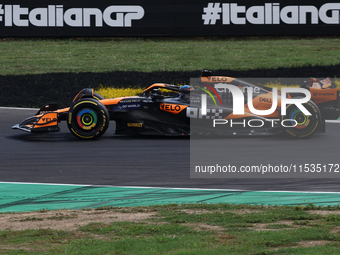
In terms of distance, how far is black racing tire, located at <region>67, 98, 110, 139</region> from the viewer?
35.6 ft

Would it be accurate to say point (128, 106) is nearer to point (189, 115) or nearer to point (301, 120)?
point (189, 115)

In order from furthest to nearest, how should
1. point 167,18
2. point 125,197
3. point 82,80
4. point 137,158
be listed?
1. point 167,18
2. point 82,80
3. point 137,158
4. point 125,197

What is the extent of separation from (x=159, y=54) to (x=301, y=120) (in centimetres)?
1170

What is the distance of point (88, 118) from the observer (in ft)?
35.9

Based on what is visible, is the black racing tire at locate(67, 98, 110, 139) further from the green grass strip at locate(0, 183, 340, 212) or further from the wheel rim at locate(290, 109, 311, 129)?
the wheel rim at locate(290, 109, 311, 129)

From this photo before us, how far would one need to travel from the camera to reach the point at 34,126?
10945 mm

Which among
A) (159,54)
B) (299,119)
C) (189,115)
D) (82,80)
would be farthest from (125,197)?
(159,54)

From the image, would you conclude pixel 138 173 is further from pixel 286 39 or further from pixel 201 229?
pixel 286 39

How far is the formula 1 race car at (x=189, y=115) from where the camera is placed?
35.7ft

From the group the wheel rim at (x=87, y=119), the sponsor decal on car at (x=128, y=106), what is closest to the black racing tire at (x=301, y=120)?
the sponsor decal on car at (x=128, y=106)

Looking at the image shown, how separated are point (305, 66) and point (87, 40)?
963cm

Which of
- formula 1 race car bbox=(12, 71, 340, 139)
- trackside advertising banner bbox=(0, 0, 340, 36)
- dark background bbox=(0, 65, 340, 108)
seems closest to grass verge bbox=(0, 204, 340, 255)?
formula 1 race car bbox=(12, 71, 340, 139)

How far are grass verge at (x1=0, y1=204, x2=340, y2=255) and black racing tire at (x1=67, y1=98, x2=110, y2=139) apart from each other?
15.6 ft

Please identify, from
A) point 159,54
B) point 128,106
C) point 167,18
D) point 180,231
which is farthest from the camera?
point 159,54
